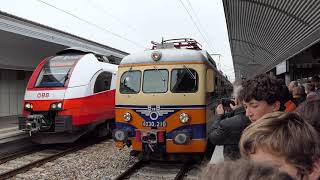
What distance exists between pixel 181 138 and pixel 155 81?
1.47m

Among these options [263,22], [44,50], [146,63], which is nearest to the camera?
[146,63]

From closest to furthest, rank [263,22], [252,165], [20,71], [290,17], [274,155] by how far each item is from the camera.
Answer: [252,165]
[274,155]
[290,17]
[263,22]
[20,71]

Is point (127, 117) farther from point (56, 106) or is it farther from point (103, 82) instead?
point (103, 82)

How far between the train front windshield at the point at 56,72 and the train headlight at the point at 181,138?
4293 mm

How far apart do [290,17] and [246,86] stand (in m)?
8.12

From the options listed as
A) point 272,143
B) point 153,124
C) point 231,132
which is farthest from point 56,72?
point 272,143

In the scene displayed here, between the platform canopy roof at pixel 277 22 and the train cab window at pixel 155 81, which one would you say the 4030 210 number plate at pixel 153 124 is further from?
the platform canopy roof at pixel 277 22

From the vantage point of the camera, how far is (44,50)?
19.0 m

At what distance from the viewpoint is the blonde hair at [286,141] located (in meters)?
1.74

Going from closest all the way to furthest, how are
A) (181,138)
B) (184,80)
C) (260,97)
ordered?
(260,97)
(181,138)
(184,80)

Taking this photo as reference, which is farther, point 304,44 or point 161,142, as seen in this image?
point 304,44

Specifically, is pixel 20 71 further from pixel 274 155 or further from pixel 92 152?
pixel 274 155

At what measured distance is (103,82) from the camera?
13.0 metres

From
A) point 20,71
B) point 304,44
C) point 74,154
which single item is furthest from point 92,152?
point 20,71
